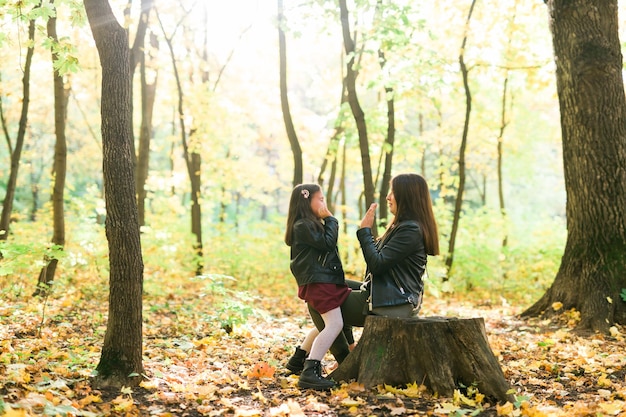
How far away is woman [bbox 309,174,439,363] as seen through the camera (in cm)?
493

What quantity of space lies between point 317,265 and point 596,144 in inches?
189

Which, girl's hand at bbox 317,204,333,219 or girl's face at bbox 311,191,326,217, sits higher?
girl's face at bbox 311,191,326,217

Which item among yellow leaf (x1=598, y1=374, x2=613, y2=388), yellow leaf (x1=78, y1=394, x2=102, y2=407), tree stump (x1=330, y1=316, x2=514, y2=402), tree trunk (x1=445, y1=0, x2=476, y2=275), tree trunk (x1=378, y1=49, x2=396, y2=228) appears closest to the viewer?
yellow leaf (x1=78, y1=394, x2=102, y2=407)

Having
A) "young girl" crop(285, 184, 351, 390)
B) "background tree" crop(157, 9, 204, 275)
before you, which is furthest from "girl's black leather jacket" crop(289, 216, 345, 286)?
"background tree" crop(157, 9, 204, 275)

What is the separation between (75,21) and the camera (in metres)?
5.95

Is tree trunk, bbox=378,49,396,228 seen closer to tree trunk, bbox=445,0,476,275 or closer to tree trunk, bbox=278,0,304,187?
tree trunk, bbox=278,0,304,187

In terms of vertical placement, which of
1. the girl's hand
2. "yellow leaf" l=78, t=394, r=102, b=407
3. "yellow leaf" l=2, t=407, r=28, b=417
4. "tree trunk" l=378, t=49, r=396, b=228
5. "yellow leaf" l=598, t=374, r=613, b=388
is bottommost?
"yellow leaf" l=598, t=374, r=613, b=388

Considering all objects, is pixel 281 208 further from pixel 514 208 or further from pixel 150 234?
pixel 150 234

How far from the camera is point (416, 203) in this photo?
5082 mm

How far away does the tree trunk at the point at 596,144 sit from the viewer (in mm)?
7703

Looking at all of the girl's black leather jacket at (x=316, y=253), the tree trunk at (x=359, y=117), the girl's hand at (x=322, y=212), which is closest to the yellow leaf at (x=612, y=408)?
the girl's black leather jacket at (x=316, y=253)

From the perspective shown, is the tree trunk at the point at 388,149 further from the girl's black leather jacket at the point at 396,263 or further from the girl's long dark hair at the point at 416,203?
the girl's black leather jacket at the point at 396,263

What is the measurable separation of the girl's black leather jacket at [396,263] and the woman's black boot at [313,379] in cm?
72

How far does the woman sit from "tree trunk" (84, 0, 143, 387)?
194 cm
